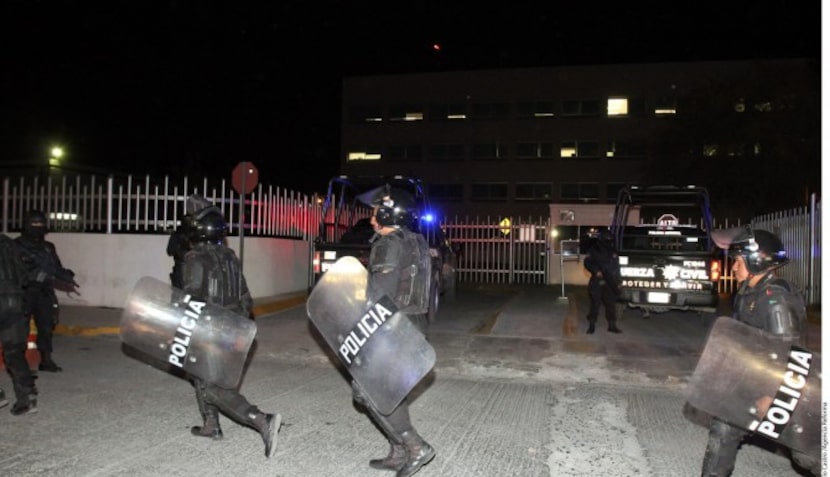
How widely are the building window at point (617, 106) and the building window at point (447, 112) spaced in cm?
942

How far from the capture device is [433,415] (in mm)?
5590

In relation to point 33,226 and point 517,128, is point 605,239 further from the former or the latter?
point 517,128

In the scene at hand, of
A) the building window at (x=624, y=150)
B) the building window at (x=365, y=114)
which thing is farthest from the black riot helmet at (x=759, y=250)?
the building window at (x=365, y=114)

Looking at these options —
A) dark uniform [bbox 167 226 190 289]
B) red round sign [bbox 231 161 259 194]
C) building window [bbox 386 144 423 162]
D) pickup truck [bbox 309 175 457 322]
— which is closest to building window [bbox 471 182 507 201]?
building window [bbox 386 144 423 162]

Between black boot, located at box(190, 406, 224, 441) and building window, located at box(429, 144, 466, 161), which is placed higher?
building window, located at box(429, 144, 466, 161)

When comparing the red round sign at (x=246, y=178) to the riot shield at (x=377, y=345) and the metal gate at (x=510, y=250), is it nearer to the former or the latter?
the metal gate at (x=510, y=250)

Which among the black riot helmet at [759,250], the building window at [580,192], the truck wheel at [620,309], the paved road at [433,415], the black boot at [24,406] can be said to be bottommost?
the paved road at [433,415]

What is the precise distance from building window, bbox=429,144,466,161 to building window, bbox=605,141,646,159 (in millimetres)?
9464

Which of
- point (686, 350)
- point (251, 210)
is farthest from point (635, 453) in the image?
point (251, 210)

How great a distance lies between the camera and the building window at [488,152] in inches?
1656

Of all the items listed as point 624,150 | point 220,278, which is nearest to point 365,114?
point 624,150

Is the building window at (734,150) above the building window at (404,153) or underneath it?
underneath

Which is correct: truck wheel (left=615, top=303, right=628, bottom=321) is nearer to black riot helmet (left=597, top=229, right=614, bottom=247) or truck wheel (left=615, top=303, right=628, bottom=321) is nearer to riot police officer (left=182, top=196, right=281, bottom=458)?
black riot helmet (left=597, top=229, right=614, bottom=247)

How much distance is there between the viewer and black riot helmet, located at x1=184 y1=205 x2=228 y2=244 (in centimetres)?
455
